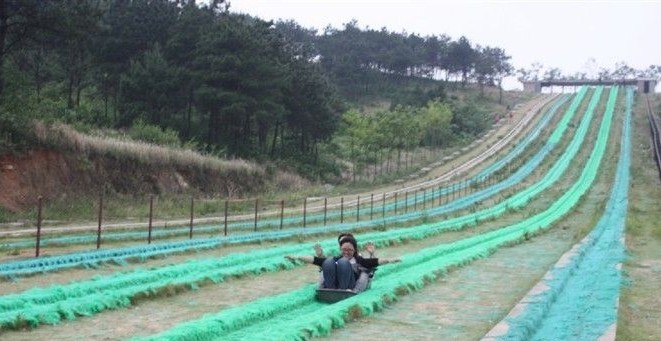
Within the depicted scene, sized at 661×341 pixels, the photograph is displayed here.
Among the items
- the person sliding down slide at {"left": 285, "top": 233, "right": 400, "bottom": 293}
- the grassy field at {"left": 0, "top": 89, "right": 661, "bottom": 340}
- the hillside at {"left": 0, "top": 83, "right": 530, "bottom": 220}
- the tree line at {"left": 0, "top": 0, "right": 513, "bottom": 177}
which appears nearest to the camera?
the grassy field at {"left": 0, "top": 89, "right": 661, "bottom": 340}

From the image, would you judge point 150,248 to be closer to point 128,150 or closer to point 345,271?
point 345,271

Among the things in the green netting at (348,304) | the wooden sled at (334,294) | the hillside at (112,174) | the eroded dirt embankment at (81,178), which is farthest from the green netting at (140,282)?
the eroded dirt embankment at (81,178)

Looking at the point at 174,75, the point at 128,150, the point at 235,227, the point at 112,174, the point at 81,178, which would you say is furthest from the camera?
the point at 174,75

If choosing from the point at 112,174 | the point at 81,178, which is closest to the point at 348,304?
the point at 81,178

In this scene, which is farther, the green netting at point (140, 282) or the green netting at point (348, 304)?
the green netting at point (140, 282)

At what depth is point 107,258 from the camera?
13086 mm

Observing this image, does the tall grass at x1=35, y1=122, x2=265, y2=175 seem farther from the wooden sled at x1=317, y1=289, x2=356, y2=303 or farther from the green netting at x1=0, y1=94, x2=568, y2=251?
the wooden sled at x1=317, y1=289, x2=356, y2=303

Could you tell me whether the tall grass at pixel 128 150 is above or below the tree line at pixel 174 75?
below

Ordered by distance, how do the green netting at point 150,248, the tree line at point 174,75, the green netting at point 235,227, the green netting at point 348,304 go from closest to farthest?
the green netting at point 348,304 → the green netting at point 150,248 → the green netting at point 235,227 → the tree line at point 174,75

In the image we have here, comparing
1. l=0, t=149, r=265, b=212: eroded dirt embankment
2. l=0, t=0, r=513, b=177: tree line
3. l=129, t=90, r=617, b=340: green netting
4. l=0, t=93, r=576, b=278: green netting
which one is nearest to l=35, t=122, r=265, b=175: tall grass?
l=0, t=149, r=265, b=212: eroded dirt embankment

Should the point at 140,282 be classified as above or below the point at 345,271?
below

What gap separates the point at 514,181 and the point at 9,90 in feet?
92.0

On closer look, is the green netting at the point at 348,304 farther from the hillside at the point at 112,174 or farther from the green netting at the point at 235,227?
the hillside at the point at 112,174

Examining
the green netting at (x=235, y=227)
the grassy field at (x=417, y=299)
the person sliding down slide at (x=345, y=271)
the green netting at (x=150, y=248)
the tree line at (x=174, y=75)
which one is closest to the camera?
the grassy field at (x=417, y=299)
